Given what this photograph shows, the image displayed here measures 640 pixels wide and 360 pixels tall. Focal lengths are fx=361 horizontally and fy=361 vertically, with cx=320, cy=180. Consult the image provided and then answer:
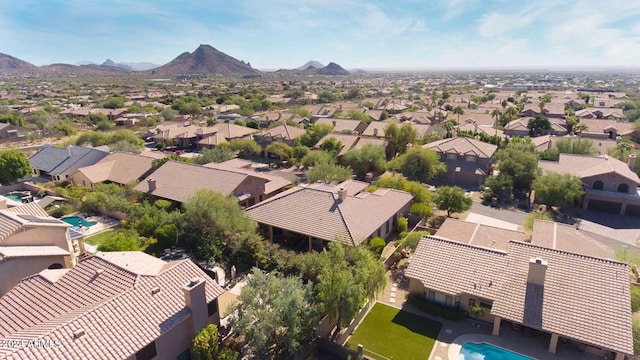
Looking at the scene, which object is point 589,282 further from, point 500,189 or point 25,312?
point 25,312

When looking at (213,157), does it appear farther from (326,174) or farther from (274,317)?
(274,317)

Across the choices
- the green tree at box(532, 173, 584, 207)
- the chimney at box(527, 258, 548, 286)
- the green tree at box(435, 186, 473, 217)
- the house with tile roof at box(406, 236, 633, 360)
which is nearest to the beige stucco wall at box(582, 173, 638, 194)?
the green tree at box(532, 173, 584, 207)

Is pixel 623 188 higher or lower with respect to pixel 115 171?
lower

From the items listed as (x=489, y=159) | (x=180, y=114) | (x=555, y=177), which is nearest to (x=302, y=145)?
(x=489, y=159)

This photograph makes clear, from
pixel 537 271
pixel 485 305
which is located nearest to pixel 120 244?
pixel 485 305

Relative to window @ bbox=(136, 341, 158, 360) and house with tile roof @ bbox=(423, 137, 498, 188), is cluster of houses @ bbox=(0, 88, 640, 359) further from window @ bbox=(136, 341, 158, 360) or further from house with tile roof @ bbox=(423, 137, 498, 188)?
house with tile roof @ bbox=(423, 137, 498, 188)

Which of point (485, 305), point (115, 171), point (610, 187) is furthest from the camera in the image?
point (115, 171)
